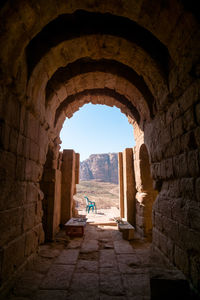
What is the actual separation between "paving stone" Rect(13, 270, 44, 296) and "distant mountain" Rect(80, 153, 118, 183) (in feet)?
241

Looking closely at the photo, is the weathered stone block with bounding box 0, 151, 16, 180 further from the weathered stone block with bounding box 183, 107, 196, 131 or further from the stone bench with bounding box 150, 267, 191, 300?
the weathered stone block with bounding box 183, 107, 196, 131

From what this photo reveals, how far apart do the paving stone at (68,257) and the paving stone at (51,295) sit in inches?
45.1

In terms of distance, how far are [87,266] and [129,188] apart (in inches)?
179

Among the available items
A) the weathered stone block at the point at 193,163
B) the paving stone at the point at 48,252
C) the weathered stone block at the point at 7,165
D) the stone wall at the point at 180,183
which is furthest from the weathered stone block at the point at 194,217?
the paving stone at the point at 48,252

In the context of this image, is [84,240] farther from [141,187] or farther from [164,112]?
[164,112]

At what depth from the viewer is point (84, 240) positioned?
18.2ft

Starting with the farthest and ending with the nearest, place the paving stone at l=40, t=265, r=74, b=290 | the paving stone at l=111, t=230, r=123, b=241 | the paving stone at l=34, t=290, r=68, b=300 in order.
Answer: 1. the paving stone at l=111, t=230, r=123, b=241
2. the paving stone at l=40, t=265, r=74, b=290
3. the paving stone at l=34, t=290, r=68, b=300

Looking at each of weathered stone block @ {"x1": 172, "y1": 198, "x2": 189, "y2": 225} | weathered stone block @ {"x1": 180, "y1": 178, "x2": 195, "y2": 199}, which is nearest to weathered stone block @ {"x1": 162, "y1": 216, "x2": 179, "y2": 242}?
weathered stone block @ {"x1": 172, "y1": 198, "x2": 189, "y2": 225}

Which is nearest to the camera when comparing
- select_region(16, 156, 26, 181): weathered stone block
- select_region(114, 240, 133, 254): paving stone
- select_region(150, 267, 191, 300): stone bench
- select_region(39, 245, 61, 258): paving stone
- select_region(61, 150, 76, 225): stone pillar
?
select_region(150, 267, 191, 300): stone bench

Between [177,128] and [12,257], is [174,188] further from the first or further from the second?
[12,257]

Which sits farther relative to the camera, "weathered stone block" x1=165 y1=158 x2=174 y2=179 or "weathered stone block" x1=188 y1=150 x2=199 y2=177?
"weathered stone block" x1=165 y1=158 x2=174 y2=179

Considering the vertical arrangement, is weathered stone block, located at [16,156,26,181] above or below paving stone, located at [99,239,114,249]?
above

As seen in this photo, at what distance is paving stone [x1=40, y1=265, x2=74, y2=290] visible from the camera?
2789mm

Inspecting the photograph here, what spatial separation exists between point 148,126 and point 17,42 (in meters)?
3.42
